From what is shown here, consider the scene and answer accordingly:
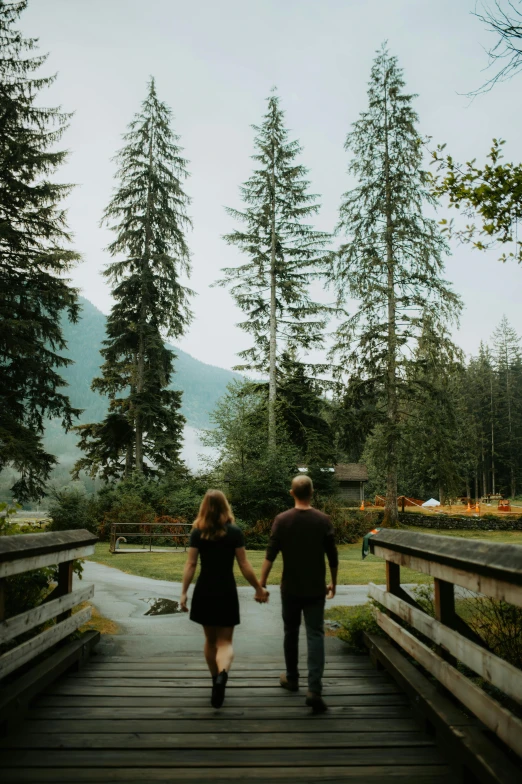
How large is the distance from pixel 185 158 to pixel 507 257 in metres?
29.8

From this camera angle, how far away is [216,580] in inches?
178

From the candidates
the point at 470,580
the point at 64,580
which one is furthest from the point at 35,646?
the point at 470,580

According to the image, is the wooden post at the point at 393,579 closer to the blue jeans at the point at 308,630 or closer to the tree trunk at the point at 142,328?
the blue jeans at the point at 308,630

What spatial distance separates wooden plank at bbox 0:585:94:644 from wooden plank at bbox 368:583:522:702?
2.79 m

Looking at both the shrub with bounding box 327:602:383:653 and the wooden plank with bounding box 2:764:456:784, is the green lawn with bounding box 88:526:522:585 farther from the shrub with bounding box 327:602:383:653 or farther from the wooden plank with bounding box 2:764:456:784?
the wooden plank with bounding box 2:764:456:784

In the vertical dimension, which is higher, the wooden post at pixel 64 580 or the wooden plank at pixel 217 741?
the wooden post at pixel 64 580

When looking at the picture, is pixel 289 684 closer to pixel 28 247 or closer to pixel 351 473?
pixel 28 247

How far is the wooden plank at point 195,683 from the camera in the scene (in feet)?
15.4

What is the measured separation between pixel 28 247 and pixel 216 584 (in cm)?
2146

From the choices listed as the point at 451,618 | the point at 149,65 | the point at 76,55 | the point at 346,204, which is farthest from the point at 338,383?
the point at 451,618

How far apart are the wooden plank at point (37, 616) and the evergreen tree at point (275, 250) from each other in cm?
2560

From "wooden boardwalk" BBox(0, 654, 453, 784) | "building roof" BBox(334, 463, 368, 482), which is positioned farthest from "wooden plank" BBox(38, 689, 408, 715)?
"building roof" BBox(334, 463, 368, 482)

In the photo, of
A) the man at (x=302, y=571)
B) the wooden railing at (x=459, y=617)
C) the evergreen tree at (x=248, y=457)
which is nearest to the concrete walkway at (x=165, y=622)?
the man at (x=302, y=571)

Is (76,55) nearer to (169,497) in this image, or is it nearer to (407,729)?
(169,497)
